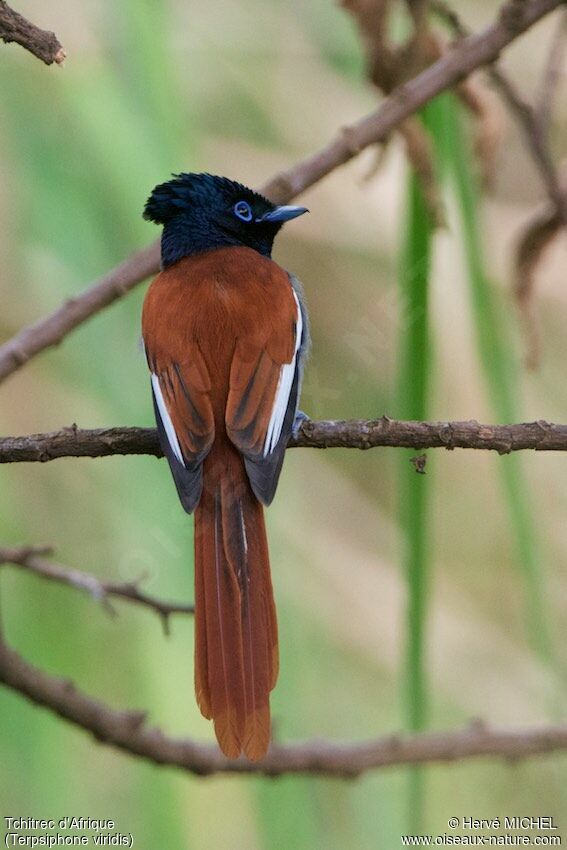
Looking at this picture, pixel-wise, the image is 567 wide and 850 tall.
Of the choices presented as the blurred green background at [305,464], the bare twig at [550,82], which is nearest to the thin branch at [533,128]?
the bare twig at [550,82]

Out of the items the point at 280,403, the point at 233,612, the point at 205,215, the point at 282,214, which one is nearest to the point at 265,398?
the point at 280,403

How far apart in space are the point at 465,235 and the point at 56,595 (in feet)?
5.18

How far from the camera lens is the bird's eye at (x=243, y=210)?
3.39m

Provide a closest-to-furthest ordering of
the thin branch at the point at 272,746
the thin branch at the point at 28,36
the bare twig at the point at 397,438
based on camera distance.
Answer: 1. the thin branch at the point at 28,36
2. the bare twig at the point at 397,438
3. the thin branch at the point at 272,746

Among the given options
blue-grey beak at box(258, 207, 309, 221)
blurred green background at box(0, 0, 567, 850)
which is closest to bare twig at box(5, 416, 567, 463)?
blurred green background at box(0, 0, 567, 850)

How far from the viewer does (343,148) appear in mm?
2639

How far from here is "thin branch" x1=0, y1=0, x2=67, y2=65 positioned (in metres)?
1.64

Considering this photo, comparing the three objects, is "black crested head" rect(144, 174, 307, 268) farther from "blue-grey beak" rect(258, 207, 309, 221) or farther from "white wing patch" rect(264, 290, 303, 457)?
"white wing patch" rect(264, 290, 303, 457)

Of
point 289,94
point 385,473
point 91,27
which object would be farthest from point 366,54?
point 385,473

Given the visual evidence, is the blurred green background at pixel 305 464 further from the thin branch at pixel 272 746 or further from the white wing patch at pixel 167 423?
the white wing patch at pixel 167 423

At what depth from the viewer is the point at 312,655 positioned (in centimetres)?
370

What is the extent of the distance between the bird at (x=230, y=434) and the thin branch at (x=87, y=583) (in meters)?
0.20

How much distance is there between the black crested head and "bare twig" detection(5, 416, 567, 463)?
4.19 ft

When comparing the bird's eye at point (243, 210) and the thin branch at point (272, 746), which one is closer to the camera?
the thin branch at point (272, 746)
